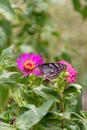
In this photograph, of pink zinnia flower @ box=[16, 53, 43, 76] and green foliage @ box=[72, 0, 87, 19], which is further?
green foliage @ box=[72, 0, 87, 19]

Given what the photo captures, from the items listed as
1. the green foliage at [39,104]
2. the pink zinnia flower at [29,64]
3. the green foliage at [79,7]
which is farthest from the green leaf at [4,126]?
the green foliage at [79,7]

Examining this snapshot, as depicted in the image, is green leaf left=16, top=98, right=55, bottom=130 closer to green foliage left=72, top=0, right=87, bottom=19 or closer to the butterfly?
the butterfly

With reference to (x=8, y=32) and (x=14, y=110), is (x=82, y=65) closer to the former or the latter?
(x=8, y=32)

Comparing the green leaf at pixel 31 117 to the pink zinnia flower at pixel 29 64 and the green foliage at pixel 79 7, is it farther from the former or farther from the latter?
the green foliage at pixel 79 7

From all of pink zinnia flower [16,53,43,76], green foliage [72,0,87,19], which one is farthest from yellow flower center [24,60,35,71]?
green foliage [72,0,87,19]

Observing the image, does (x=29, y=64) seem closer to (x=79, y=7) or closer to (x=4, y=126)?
(x=4, y=126)

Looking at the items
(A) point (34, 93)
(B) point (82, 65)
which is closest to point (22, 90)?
(A) point (34, 93)

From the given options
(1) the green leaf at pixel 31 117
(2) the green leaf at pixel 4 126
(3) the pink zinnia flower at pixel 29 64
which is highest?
(3) the pink zinnia flower at pixel 29 64
